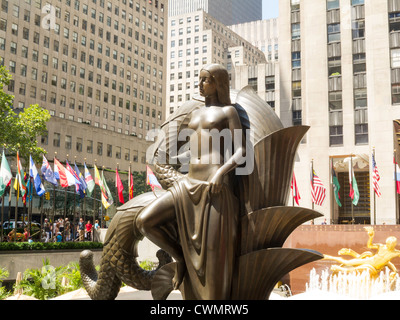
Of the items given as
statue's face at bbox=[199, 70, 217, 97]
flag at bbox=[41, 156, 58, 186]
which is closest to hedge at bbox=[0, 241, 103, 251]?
flag at bbox=[41, 156, 58, 186]

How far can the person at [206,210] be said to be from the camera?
5824 mm

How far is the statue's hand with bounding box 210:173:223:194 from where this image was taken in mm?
5789

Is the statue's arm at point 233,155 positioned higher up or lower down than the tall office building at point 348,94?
lower down

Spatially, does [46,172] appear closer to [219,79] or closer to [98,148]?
[219,79]

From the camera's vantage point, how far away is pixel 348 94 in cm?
4478

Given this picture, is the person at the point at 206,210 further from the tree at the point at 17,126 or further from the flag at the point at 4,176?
the tree at the point at 17,126

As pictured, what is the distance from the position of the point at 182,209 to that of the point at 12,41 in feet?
203

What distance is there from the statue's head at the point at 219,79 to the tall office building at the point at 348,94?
36.8 meters

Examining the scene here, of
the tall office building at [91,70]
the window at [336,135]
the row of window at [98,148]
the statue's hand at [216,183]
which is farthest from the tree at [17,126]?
the tall office building at [91,70]

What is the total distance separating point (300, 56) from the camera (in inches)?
1982

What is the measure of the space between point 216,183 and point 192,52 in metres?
109

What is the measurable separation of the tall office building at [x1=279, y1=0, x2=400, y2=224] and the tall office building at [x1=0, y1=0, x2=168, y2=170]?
107 feet

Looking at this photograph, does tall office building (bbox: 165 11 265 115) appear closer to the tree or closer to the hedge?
the tree
